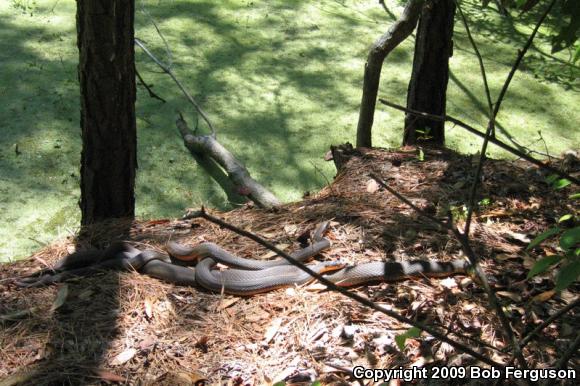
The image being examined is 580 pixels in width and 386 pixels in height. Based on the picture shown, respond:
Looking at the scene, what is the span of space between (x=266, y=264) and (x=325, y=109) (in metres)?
2.20

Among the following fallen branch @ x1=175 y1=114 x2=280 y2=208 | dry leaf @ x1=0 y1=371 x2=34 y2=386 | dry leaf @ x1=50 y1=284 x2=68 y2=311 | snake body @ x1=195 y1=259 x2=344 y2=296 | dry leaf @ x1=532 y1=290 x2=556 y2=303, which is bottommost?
fallen branch @ x1=175 y1=114 x2=280 y2=208

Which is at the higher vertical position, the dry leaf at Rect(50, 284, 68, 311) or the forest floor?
the forest floor

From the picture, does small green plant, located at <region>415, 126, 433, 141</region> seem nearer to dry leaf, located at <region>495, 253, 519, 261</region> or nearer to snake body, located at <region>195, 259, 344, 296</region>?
dry leaf, located at <region>495, 253, 519, 261</region>

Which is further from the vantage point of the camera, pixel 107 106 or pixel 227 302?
pixel 107 106

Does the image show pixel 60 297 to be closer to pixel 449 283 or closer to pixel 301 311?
pixel 301 311

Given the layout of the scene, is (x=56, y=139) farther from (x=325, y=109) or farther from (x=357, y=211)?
(x=357, y=211)

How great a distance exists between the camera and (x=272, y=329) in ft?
6.13

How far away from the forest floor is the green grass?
105cm

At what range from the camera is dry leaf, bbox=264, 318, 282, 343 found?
6.02ft

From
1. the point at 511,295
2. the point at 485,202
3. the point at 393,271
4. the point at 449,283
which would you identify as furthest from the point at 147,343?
the point at 485,202

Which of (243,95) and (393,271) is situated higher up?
(393,271)

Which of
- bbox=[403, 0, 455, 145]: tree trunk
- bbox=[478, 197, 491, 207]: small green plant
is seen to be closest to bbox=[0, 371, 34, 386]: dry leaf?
bbox=[478, 197, 491, 207]: small green plant

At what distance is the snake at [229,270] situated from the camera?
2059mm

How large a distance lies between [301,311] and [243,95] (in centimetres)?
265
